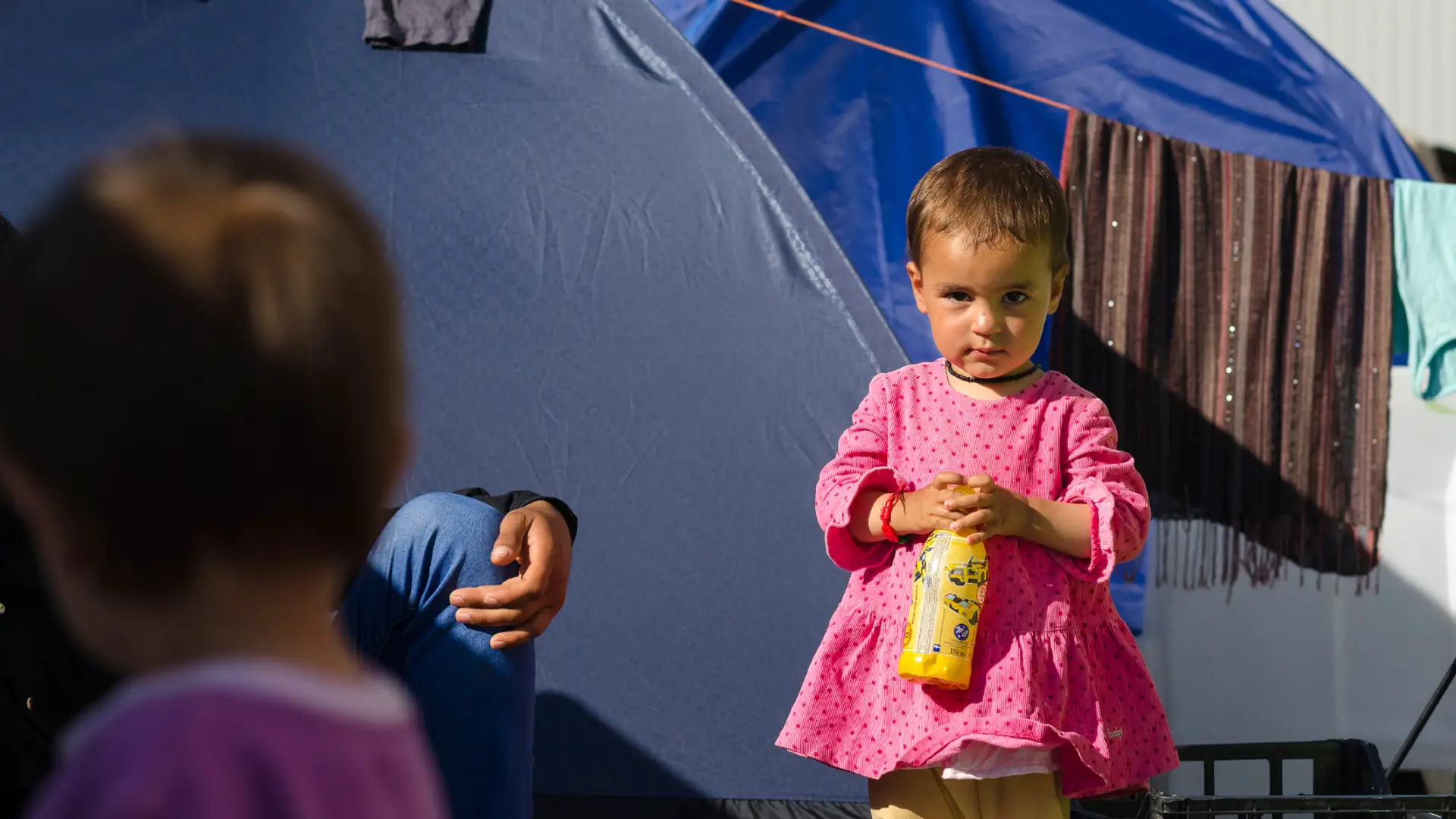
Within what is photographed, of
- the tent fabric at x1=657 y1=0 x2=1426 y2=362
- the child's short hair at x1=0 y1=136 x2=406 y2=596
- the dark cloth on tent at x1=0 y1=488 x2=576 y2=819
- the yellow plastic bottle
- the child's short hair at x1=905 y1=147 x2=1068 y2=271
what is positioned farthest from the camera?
the tent fabric at x1=657 y1=0 x2=1426 y2=362

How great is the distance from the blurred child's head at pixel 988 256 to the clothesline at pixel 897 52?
3.04 feet

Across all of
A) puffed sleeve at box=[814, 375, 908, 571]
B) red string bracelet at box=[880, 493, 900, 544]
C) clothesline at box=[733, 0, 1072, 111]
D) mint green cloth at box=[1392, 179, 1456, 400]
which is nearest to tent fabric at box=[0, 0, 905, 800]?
puffed sleeve at box=[814, 375, 908, 571]

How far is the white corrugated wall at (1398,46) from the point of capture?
3.21 m

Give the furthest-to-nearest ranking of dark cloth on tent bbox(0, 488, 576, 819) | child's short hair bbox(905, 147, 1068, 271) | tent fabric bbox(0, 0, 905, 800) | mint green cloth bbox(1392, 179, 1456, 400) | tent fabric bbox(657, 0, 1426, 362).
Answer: tent fabric bbox(657, 0, 1426, 362) < mint green cloth bbox(1392, 179, 1456, 400) < tent fabric bbox(0, 0, 905, 800) < child's short hair bbox(905, 147, 1068, 271) < dark cloth on tent bbox(0, 488, 576, 819)

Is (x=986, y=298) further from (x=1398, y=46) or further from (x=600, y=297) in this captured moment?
(x=1398, y=46)

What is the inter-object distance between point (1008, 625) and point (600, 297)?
66 cm

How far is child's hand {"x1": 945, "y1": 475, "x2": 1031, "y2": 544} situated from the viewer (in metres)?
1.21

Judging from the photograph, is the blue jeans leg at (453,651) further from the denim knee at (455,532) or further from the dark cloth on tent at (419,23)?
the dark cloth on tent at (419,23)

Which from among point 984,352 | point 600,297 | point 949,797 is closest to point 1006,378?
point 984,352

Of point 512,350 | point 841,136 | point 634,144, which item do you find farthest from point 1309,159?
point 512,350

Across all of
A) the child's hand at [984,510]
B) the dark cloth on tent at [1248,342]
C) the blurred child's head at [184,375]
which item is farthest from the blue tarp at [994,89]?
the blurred child's head at [184,375]

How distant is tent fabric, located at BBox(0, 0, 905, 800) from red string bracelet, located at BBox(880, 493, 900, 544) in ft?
1.02

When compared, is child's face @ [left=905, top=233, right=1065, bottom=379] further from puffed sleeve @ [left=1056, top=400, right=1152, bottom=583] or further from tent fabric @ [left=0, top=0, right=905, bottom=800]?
tent fabric @ [left=0, top=0, right=905, bottom=800]

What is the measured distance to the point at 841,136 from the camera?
2287 millimetres
